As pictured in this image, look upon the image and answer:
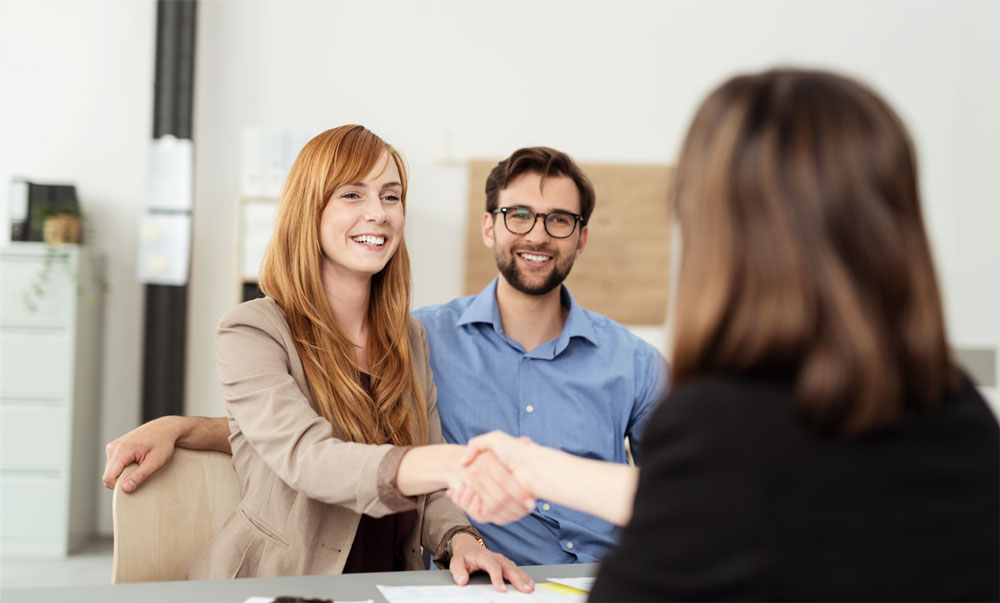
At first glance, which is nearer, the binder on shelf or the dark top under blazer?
the dark top under blazer

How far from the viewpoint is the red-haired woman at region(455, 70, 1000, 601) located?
0.79 meters

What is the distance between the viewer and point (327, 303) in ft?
6.53

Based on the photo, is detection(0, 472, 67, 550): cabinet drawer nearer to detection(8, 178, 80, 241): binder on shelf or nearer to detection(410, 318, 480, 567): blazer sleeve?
detection(8, 178, 80, 241): binder on shelf

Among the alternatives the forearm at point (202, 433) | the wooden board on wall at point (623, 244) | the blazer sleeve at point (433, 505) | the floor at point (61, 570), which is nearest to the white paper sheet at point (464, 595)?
the blazer sleeve at point (433, 505)

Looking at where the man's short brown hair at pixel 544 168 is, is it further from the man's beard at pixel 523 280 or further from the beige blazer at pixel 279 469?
the beige blazer at pixel 279 469

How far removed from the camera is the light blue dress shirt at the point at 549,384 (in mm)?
2293

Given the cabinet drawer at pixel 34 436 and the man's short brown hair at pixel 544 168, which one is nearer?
the man's short brown hair at pixel 544 168

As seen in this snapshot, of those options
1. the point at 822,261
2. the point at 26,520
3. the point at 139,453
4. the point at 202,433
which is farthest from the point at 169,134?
the point at 822,261

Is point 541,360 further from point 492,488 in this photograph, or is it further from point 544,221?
point 492,488

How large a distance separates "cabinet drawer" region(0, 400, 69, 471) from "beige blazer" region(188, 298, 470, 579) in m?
3.08

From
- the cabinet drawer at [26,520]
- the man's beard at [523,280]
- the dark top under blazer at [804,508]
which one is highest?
the man's beard at [523,280]

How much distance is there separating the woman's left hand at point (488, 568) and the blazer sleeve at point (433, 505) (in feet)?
0.51

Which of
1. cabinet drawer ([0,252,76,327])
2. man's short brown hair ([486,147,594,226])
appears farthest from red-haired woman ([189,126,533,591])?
cabinet drawer ([0,252,76,327])

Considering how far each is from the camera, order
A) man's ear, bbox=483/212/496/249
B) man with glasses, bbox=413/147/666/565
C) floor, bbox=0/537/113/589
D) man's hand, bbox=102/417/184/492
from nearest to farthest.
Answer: man's hand, bbox=102/417/184/492 < man with glasses, bbox=413/147/666/565 < man's ear, bbox=483/212/496/249 < floor, bbox=0/537/113/589
